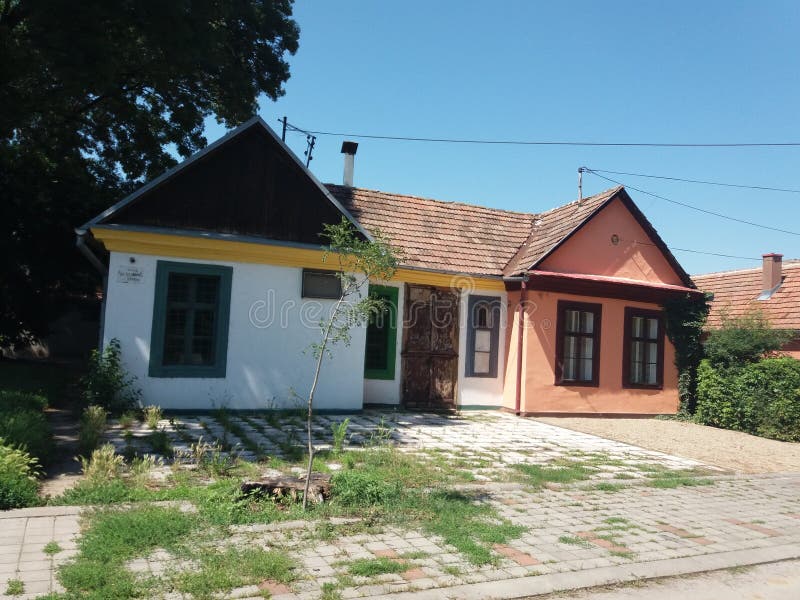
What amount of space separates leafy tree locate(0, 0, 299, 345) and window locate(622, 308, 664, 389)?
11.6 m

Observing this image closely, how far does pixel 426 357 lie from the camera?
13.8 m

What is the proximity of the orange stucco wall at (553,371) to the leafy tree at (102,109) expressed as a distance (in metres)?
9.09

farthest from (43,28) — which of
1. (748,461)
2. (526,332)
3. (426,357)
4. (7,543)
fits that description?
(748,461)

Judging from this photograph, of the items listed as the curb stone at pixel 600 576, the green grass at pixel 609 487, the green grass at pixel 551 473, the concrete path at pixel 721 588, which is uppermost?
the green grass at pixel 551 473

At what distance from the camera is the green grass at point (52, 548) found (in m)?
4.47

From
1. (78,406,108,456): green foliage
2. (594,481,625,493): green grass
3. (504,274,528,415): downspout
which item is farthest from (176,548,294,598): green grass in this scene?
(504,274,528,415): downspout

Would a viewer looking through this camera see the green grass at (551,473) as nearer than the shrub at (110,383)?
Yes

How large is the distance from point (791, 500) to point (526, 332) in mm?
6818

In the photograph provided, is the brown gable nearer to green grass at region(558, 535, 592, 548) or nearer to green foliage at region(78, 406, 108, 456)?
green foliage at region(78, 406, 108, 456)

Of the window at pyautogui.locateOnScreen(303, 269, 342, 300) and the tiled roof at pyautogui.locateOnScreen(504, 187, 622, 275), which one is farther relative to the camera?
the tiled roof at pyautogui.locateOnScreen(504, 187, 622, 275)

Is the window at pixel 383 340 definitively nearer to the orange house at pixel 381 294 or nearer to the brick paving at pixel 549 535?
the orange house at pixel 381 294

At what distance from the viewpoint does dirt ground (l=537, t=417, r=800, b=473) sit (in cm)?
1005

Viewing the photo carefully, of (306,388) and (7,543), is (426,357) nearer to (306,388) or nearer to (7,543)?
(306,388)

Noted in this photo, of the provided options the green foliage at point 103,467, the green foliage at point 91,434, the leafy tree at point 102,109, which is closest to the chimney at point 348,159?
the leafy tree at point 102,109
